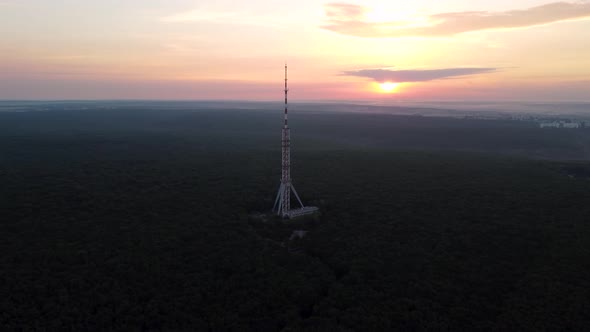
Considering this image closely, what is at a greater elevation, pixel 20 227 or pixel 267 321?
pixel 20 227

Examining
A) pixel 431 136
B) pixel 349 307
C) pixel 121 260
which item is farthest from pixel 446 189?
pixel 431 136

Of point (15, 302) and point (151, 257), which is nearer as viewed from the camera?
point (15, 302)

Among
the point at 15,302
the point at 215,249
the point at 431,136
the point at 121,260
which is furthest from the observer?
the point at 431,136

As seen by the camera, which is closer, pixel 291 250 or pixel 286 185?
pixel 291 250

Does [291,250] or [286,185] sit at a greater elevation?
[286,185]

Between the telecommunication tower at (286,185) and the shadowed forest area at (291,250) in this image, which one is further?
the telecommunication tower at (286,185)

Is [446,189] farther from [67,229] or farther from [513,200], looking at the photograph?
[67,229]

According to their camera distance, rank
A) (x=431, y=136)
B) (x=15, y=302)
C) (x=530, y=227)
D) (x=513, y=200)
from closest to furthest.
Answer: (x=15, y=302), (x=530, y=227), (x=513, y=200), (x=431, y=136)

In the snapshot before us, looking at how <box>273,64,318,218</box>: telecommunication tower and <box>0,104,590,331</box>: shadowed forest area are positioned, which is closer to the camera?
<box>0,104,590,331</box>: shadowed forest area
